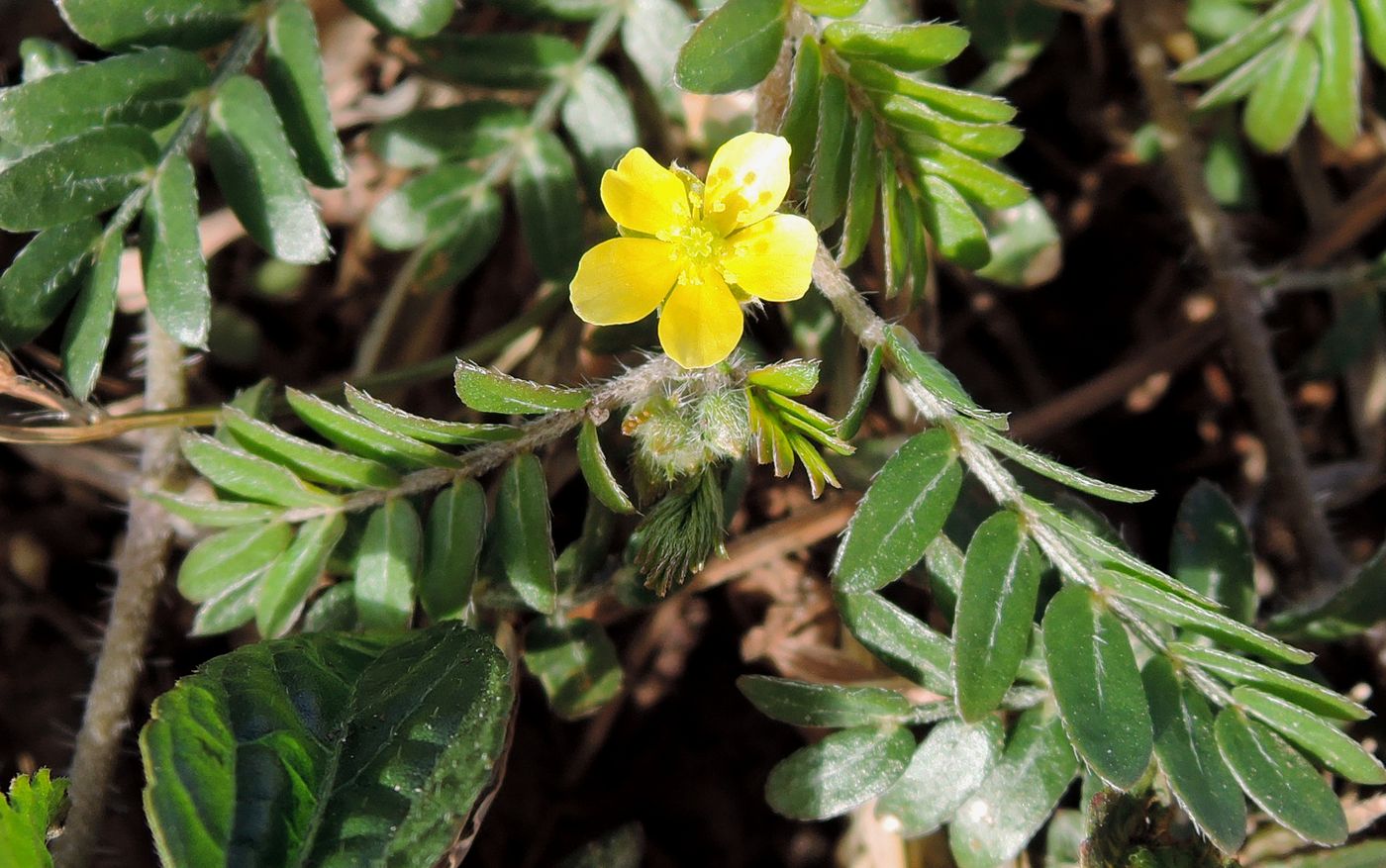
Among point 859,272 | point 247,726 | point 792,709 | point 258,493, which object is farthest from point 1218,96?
point 247,726

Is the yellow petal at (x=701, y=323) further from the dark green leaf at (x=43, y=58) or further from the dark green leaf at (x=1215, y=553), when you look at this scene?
the dark green leaf at (x=43, y=58)

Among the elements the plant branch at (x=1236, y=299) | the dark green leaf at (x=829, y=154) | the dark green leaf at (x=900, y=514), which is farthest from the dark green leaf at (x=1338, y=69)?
the dark green leaf at (x=900, y=514)

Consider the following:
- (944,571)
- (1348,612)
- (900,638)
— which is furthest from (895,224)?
(1348,612)

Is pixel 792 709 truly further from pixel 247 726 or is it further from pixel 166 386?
pixel 166 386

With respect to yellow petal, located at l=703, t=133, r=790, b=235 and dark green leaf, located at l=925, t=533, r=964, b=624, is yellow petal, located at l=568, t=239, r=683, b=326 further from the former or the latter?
dark green leaf, located at l=925, t=533, r=964, b=624

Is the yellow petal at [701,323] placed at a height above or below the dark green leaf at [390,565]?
above

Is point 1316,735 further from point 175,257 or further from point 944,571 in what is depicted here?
point 175,257
